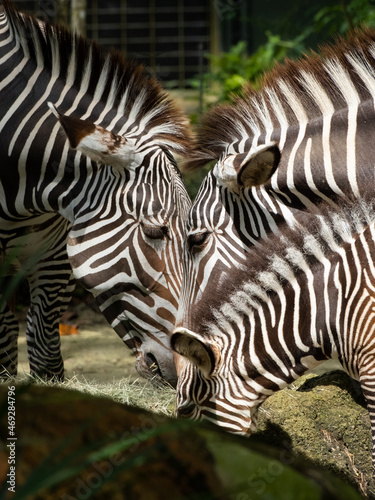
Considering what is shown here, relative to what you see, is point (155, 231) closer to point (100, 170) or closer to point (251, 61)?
point (100, 170)

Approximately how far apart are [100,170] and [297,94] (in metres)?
1.41

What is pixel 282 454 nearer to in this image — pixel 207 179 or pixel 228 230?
pixel 228 230

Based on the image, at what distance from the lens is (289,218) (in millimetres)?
3695

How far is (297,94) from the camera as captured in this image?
401cm

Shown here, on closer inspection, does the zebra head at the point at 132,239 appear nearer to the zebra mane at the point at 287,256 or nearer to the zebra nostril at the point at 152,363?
the zebra nostril at the point at 152,363

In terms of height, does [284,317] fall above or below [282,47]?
below

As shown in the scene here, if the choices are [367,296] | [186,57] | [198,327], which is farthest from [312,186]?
[186,57]

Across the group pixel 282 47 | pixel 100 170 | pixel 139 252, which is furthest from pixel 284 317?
pixel 282 47

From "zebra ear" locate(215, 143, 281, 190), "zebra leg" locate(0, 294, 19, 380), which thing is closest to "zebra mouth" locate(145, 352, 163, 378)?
"zebra ear" locate(215, 143, 281, 190)

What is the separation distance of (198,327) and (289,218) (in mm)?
834

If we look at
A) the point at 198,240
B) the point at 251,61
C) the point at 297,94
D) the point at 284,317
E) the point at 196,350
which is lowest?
the point at 196,350

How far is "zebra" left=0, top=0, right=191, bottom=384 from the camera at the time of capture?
420cm

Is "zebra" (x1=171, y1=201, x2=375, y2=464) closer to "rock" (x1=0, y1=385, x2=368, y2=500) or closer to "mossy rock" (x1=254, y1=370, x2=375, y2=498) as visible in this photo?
"mossy rock" (x1=254, y1=370, x2=375, y2=498)

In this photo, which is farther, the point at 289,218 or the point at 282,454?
the point at 289,218
